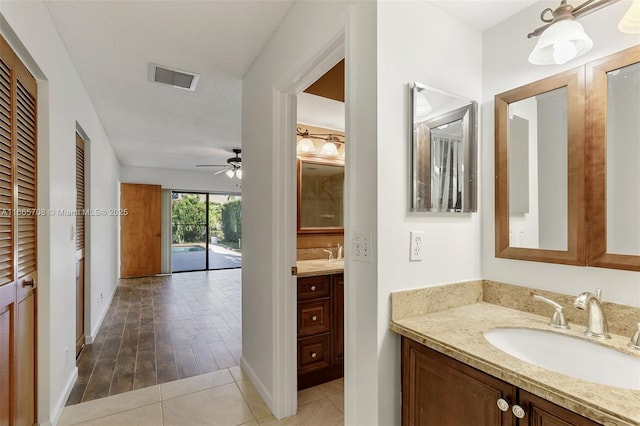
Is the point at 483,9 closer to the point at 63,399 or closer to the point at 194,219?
the point at 63,399

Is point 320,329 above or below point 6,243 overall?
below

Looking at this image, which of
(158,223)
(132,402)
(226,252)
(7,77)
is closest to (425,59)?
(7,77)

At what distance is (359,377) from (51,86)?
94.2 inches

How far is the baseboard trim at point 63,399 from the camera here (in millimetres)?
1962

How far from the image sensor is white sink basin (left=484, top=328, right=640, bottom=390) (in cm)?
101

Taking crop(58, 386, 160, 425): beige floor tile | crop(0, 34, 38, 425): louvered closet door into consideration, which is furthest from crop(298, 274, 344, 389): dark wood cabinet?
crop(0, 34, 38, 425): louvered closet door

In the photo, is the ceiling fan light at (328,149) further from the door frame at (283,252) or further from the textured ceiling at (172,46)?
the door frame at (283,252)

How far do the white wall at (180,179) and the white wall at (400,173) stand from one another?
20.0 feet

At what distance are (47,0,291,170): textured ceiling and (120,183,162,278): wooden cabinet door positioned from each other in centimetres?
310

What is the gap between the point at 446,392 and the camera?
1085 millimetres

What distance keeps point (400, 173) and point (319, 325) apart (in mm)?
1658

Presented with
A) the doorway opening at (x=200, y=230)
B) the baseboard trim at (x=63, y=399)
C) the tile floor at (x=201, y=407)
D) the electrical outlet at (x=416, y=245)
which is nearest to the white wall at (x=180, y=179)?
the doorway opening at (x=200, y=230)

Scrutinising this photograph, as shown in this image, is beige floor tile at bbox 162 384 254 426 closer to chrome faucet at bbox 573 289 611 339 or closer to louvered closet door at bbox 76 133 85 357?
louvered closet door at bbox 76 133 85 357

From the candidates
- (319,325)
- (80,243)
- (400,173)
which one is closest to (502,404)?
(400,173)
